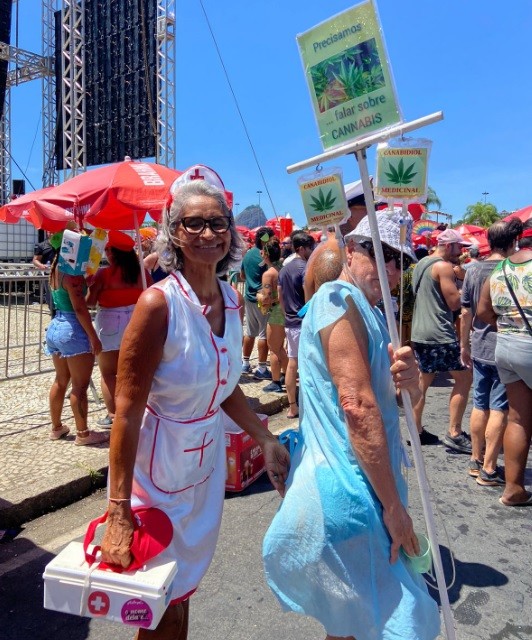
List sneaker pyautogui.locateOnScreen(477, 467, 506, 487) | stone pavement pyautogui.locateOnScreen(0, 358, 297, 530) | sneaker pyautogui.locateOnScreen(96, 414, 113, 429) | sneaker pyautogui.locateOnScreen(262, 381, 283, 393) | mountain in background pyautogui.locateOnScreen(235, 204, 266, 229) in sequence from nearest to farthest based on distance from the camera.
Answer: stone pavement pyautogui.locateOnScreen(0, 358, 297, 530)
sneaker pyautogui.locateOnScreen(477, 467, 506, 487)
sneaker pyautogui.locateOnScreen(96, 414, 113, 429)
sneaker pyautogui.locateOnScreen(262, 381, 283, 393)
mountain in background pyautogui.locateOnScreen(235, 204, 266, 229)

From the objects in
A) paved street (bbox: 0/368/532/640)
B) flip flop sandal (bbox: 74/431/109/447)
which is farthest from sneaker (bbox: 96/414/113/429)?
paved street (bbox: 0/368/532/640)

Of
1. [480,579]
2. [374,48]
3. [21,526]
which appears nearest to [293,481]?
[374,48]

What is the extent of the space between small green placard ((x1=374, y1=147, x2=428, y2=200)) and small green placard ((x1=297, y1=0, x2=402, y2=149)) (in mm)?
107

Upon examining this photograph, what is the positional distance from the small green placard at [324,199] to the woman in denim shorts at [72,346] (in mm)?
2984

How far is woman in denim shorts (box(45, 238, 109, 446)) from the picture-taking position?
4.39 meters

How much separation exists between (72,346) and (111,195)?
1.29 metres

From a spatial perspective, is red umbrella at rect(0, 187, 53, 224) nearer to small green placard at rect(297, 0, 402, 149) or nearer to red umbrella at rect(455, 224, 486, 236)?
small green placard at rect(297, 0, 402, 149)

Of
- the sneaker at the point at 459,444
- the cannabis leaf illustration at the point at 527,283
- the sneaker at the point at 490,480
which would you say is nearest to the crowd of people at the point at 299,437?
the cannabis leaf illustration at the point at 527,283

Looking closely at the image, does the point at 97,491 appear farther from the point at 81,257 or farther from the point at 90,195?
the point at 90,195

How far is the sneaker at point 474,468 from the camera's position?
4.37 metres

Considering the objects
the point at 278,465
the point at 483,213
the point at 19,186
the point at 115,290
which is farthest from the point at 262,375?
the point at 483,213

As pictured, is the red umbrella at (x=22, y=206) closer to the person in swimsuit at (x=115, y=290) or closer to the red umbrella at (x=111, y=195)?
the red umbrella at (x=111, y=195)

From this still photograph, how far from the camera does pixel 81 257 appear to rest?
4.31 meters

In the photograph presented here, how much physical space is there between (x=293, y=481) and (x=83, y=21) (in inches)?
795
